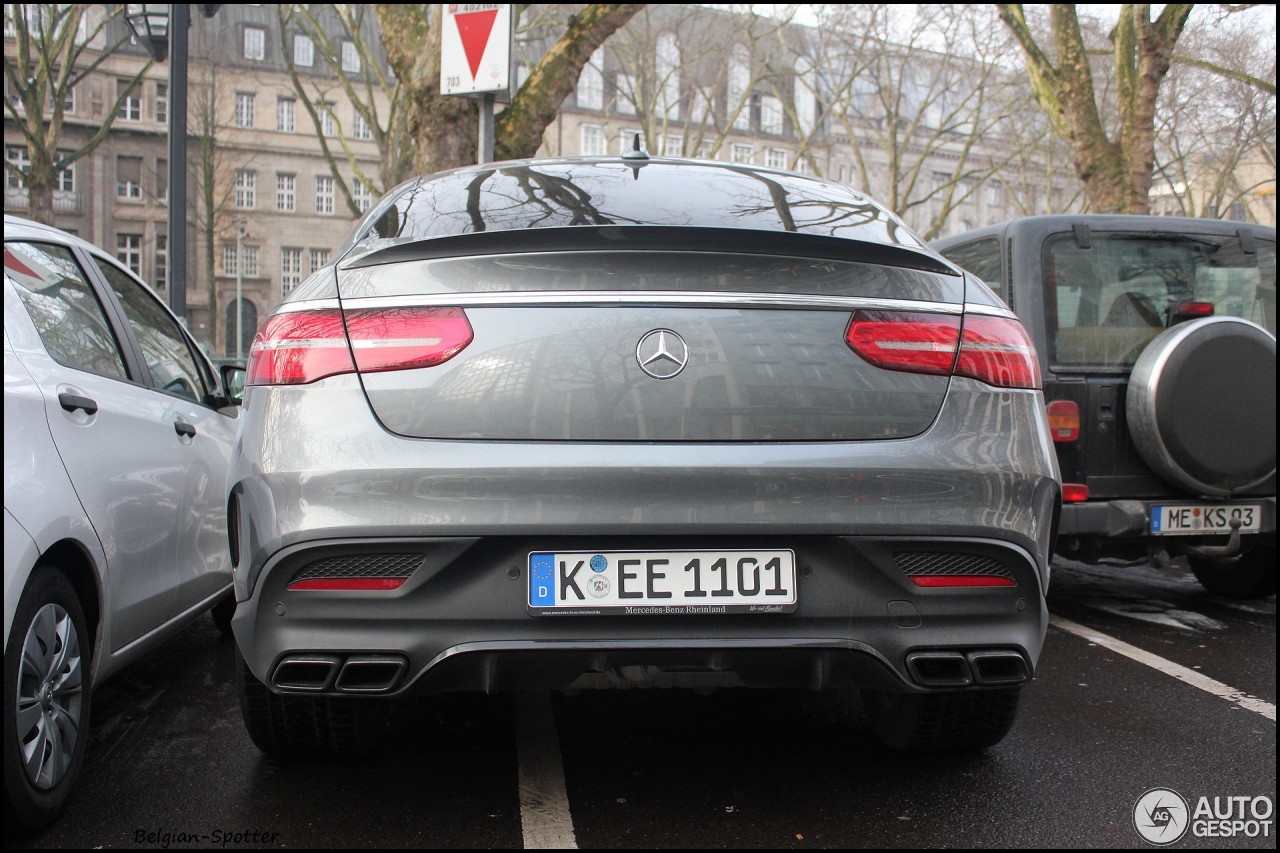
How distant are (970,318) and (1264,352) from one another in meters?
2.96

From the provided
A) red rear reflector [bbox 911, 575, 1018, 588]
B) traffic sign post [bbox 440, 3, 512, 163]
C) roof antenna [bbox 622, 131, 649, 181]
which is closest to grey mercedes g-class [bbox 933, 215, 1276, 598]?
roof antenna [bbox 622, 131, 649, 181]

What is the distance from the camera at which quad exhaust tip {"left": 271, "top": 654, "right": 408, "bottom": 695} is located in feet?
8.18

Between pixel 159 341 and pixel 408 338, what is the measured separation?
212cm

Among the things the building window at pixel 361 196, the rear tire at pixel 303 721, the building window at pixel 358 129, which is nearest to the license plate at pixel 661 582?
the rear tire at pixel 303 721

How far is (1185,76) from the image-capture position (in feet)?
98.2

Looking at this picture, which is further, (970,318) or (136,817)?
(136,817)

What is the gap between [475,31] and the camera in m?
8.16

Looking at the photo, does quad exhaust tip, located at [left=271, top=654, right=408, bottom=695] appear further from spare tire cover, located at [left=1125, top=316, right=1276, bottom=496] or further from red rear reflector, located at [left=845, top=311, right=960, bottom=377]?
spare tire cover, located at [left=1125, top=316, right=1276, bottom=496]

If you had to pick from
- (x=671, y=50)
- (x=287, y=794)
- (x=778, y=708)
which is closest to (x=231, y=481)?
(x=287, y=794)

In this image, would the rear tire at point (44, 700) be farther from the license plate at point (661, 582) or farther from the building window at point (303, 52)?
the building window at point (303, 52)

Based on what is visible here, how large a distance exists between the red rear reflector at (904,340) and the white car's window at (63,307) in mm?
2103

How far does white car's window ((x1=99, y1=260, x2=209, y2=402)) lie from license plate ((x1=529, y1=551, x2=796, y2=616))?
208 cm

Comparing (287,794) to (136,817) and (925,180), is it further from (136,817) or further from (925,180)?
(925,180)

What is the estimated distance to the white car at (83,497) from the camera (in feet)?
8.89
